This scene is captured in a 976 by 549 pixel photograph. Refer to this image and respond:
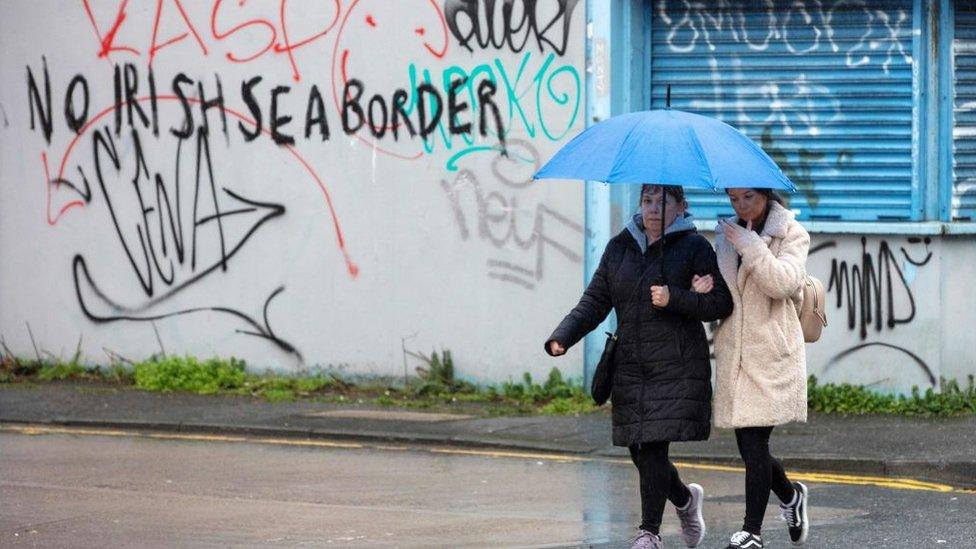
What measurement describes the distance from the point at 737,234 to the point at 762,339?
0.46 metres

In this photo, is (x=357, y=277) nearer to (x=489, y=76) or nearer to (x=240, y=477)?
(x=489, y=76)

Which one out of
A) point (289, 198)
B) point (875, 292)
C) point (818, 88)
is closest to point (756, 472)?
point (875, 292)

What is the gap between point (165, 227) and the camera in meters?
15.3

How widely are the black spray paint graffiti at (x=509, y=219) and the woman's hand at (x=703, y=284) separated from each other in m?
6.44

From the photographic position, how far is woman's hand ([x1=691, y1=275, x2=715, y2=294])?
7.37 m

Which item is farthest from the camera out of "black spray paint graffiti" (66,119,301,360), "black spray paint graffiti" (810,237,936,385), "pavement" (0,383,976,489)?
"black spray paint graffiti" (66,119,301,360)

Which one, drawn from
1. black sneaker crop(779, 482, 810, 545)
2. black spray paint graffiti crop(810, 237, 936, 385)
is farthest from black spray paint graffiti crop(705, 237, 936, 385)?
black sneaker crop(779, 482, 810, 545)

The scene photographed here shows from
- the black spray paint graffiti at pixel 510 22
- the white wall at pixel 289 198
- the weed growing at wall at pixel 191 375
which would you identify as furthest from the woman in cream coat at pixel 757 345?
the weed growing at wall at pixel 191 375

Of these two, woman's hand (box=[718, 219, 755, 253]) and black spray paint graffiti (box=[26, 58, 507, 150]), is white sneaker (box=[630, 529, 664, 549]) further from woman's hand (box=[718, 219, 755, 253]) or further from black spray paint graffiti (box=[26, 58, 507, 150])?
black spray paint graffiti (box=[26, 58, 507, 150])

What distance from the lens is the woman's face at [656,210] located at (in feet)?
24.4

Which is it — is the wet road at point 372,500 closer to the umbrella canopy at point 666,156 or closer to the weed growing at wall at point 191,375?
the umbrella canopy at point 666,156

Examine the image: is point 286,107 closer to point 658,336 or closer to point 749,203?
point 749,203

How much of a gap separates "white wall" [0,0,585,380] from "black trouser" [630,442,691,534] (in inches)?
253

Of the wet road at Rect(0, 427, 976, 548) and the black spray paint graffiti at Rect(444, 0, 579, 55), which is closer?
the wet road at Rect(0, 427, 976, 548)
